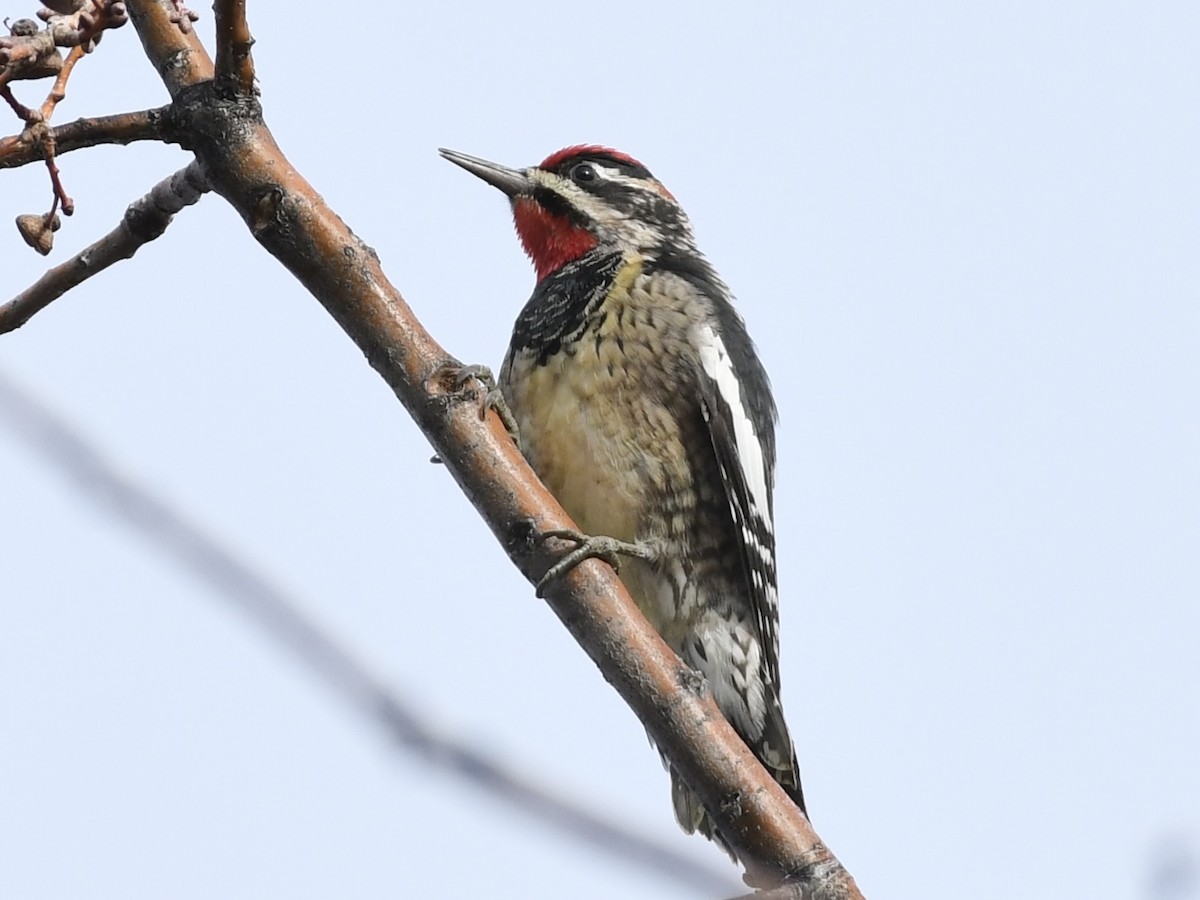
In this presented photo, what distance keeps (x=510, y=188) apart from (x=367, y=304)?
2.54 m

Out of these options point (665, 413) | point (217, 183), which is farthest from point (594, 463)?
point (217, 183)

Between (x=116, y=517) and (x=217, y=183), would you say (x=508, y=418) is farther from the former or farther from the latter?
(x=116, y=517)

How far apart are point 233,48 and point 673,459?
2.07m

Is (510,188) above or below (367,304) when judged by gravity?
above

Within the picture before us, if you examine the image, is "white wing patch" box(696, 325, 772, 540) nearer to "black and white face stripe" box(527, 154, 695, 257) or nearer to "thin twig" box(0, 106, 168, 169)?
"black and white face stripe" box(527, 154, 695, 257)

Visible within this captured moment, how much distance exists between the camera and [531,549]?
2572 millimetres

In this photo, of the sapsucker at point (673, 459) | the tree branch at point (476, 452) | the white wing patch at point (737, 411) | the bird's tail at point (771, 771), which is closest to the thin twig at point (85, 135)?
the tree branch at point (476, 452)

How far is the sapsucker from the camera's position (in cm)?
399

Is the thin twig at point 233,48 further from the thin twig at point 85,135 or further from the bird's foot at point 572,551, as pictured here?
the bird's foot at point 572,551

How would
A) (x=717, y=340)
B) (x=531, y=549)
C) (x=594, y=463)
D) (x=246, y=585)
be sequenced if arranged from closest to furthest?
(x=246, y=585) → (x=531, y=549) → (x=594, y=463) → (x=717, y=340)

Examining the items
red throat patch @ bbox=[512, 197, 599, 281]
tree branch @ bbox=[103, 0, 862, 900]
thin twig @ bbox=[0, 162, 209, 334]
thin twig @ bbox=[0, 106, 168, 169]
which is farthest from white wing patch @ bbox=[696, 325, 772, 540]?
thin twig @ bbox=[0, 106, 168, 169]

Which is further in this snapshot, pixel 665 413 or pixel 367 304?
pixel 665 413

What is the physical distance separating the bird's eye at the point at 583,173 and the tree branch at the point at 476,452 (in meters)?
2.54

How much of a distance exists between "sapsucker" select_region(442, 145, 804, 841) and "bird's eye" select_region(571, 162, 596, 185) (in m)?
0.66
